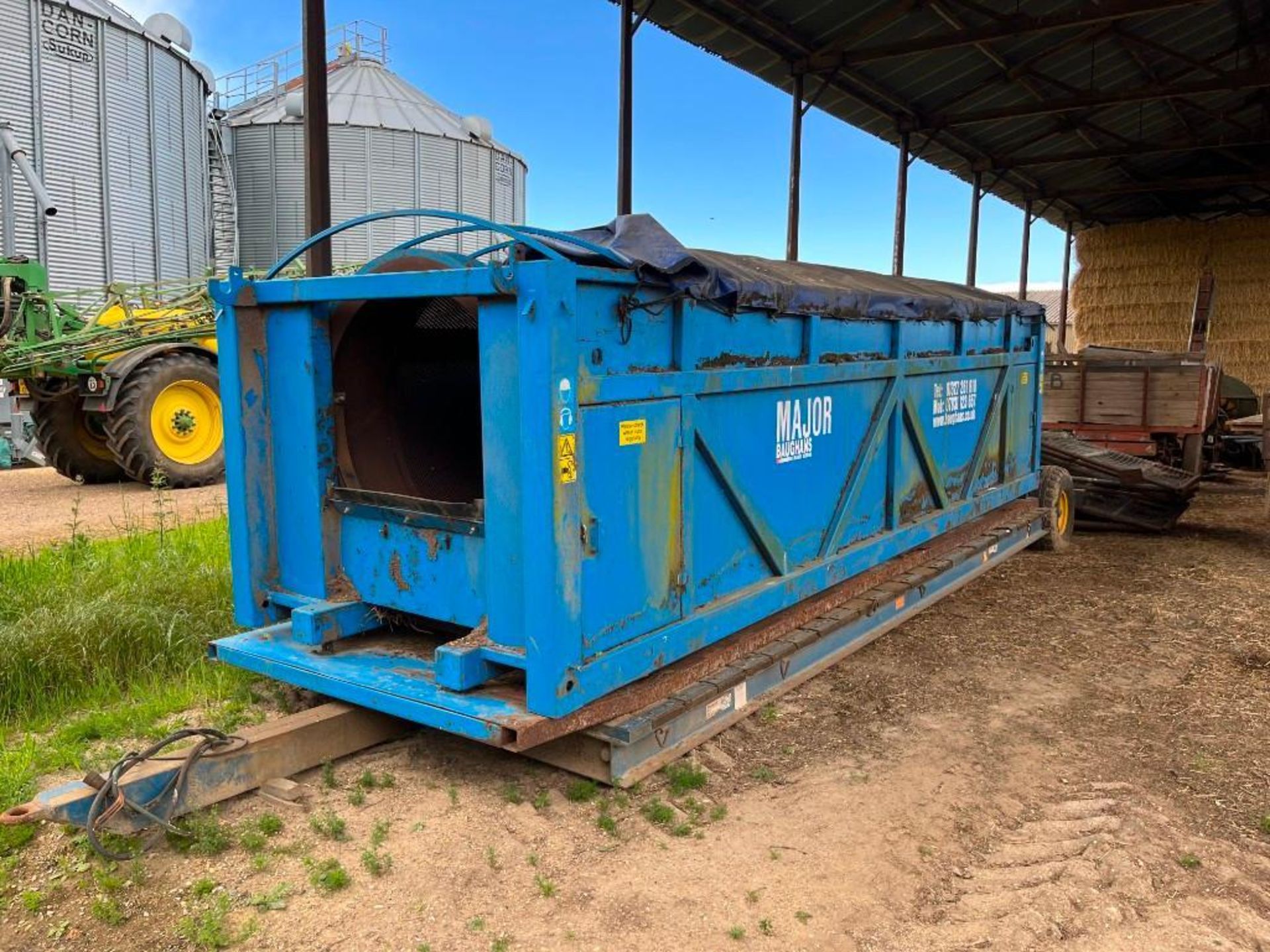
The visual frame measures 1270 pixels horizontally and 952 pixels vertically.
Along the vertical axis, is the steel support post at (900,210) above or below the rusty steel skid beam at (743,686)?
above

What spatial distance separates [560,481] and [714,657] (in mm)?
1366

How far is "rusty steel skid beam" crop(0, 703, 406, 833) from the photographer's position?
131 inches

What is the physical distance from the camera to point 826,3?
35.4ft

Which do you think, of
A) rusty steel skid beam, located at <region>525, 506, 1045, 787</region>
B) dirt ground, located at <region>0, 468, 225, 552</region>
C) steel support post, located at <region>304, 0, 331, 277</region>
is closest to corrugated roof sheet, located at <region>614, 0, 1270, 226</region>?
steel support post, located at <region>304, 0, 331, 277</region>

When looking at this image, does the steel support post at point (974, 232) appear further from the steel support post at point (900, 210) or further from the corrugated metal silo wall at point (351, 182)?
the corrugated metal silo wall at point (351, 182)

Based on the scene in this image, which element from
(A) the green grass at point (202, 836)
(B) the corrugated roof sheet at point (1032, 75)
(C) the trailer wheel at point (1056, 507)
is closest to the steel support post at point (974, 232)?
(B) the corrugated roof sheet at point (1032, 75)

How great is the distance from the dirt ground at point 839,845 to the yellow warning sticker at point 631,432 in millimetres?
1374

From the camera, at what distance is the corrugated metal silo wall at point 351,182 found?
88.3ft

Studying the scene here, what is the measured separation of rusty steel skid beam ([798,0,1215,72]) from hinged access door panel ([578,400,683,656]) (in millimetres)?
8996

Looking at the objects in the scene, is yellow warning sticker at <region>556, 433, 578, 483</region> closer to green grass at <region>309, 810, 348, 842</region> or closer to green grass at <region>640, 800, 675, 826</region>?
green grass at <region>640, 800, 675, 826</region>

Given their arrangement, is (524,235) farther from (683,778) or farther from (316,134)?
(316,134)

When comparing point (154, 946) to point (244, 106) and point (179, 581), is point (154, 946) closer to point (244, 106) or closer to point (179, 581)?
point (179, 581)

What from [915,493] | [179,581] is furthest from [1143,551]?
[179,581]

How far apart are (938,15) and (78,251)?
1652cm
